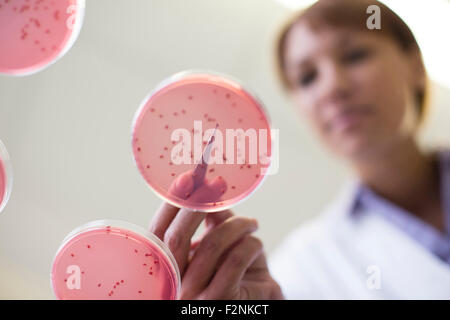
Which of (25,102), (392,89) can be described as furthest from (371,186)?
(25,102)

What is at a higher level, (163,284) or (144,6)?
(144,6)

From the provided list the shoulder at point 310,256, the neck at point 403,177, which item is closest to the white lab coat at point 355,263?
the shoulder at point 310,256

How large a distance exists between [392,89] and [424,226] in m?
0.49

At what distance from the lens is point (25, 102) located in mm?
1493

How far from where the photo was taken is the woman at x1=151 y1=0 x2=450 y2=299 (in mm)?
1250

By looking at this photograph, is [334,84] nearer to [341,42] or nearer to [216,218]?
[341,42]

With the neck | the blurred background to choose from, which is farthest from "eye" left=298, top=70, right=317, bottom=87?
the neck

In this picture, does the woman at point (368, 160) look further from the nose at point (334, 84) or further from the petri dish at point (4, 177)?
the petri dish at point (4, 177)

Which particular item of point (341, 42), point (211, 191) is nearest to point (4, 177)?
point (211, 191)

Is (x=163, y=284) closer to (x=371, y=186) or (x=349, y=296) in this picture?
(x=349, y=296)

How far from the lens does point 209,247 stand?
A: 24.7 inches

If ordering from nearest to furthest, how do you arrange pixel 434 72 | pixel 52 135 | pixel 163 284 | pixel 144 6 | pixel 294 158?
pixel 163 284
pixel 144 6
pixel 52 135
pixel 434 72
pixel 294 158

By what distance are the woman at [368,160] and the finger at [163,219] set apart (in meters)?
0.51

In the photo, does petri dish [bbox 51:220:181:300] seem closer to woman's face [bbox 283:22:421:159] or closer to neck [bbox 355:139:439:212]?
woman's face [bbox 283:22:421:159]
